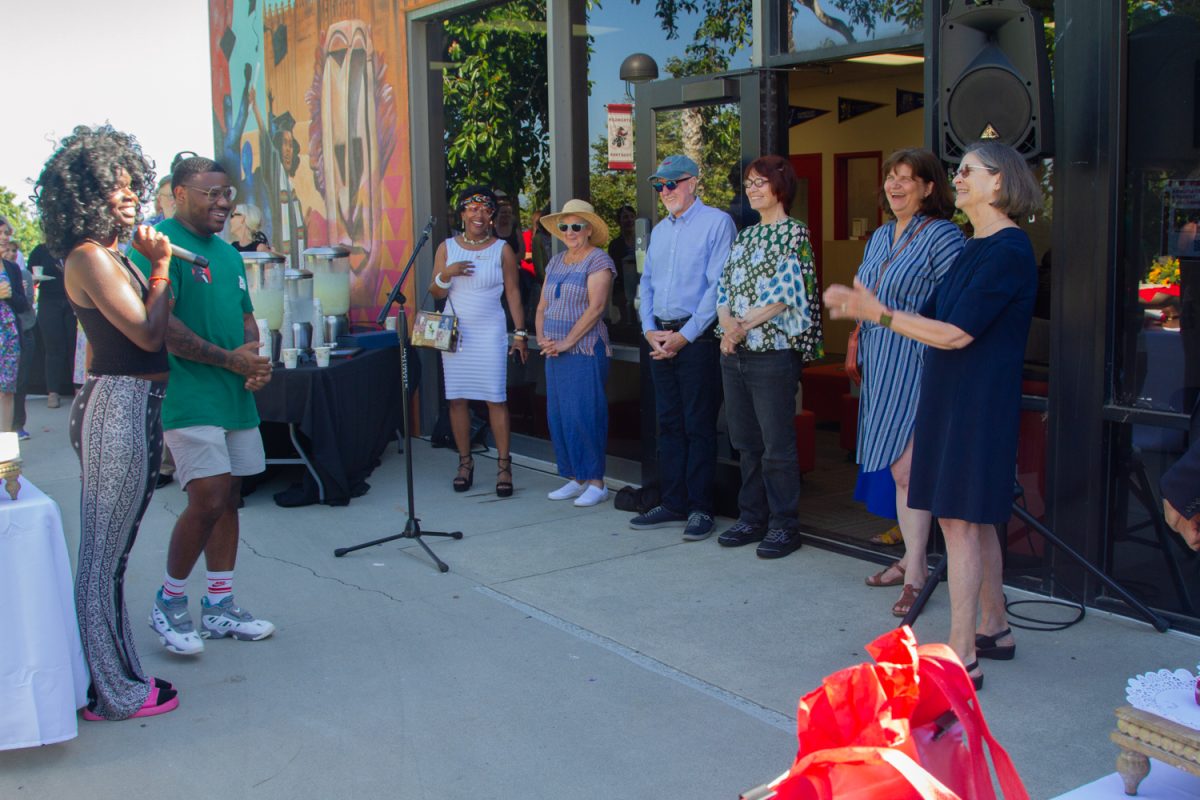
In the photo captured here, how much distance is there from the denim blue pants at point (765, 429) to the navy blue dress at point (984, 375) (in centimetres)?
164

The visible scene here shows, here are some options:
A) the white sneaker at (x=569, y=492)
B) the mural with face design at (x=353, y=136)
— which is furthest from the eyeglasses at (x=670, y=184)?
the mural with face design at (x=353, y=136)

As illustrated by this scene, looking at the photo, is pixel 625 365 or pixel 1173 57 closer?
pixel 1173 57

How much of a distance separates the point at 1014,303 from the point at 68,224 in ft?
9.76

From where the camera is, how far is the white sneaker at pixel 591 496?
6.76 meters

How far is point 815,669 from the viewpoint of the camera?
13.5ft

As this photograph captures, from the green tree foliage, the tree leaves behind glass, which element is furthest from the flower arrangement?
the green tree foliage

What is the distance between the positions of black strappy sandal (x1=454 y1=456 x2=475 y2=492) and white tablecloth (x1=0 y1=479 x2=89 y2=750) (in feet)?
12.4

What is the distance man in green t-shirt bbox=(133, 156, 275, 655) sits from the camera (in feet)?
13.8

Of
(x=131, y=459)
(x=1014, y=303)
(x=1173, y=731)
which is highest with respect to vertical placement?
(x=1014, y=303)

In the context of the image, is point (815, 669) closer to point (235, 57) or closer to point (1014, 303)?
point (1014, 303)

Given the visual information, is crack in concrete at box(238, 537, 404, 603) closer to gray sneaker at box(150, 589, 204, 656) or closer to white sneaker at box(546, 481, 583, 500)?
gray sneaker at box(150, 589, 204, 656)

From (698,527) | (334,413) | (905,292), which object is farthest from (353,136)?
(905,292)

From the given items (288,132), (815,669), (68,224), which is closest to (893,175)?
(815,669)

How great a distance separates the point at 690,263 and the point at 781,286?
0.68 m
